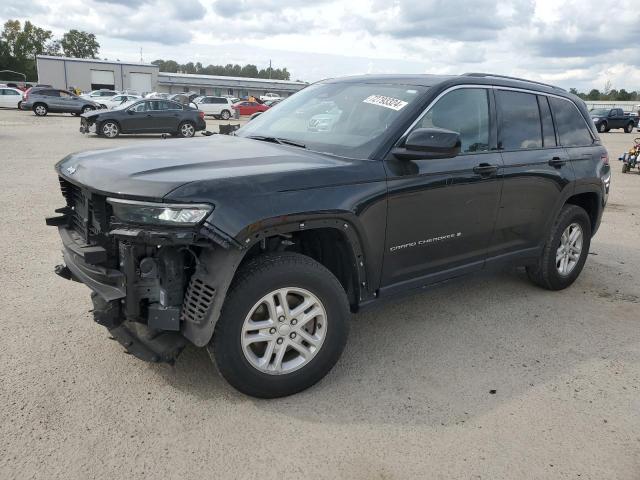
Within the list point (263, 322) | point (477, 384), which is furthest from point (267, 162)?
point (477, 384)

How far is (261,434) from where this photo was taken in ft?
9.14

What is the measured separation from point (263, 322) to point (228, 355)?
0.26 metres

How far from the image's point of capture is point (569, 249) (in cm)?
512

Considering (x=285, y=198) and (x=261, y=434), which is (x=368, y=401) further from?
(x=285, y=198)

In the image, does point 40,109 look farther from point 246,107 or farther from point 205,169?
point 205,169

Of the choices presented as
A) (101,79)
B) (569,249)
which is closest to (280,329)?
(569,249)

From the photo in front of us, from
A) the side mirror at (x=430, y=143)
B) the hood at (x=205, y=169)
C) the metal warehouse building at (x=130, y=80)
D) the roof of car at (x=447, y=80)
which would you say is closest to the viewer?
the hood at (x=205, y=169)

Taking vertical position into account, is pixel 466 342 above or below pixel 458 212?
below

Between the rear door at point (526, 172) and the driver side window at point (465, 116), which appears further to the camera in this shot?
the rear door at point (526, 172)

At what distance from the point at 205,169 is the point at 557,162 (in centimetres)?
317

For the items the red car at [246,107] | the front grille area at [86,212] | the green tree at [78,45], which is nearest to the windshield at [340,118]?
the front grille area at [86,212]

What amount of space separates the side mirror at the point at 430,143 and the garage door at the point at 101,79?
74.2 metres

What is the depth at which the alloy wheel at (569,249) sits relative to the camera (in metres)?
5.01

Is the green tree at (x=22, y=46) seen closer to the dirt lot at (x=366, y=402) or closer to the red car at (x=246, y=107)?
the red car at (x=246, y=107)
